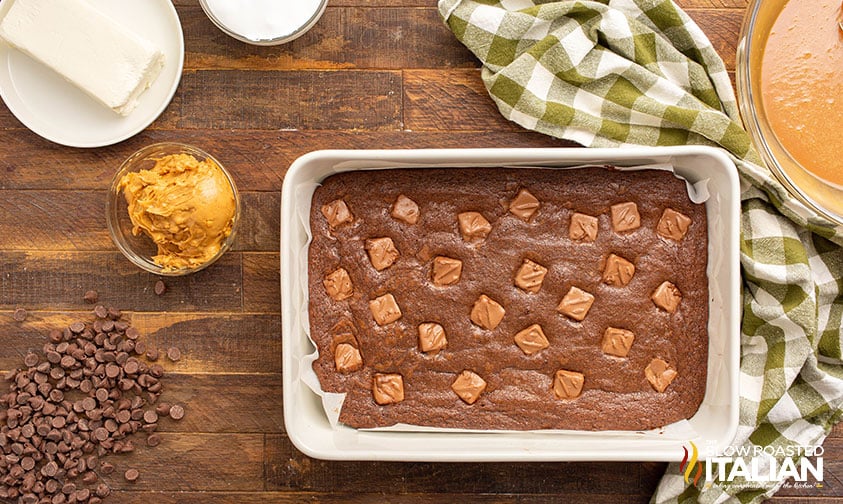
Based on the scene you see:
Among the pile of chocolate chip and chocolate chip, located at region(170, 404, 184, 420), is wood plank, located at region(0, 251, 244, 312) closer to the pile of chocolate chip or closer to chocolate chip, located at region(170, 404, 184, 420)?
the pile of chocolate chip

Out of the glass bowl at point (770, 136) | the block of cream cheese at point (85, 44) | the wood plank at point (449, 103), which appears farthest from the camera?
the wood plank at point (449, 103)

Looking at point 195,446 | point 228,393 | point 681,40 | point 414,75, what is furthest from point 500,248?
point 195,446

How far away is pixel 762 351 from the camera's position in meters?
2.23

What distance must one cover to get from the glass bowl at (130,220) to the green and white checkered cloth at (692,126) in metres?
0.94

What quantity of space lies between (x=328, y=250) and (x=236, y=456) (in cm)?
83

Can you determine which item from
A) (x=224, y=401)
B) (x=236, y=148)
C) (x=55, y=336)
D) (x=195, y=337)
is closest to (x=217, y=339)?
(x=195, y=337)

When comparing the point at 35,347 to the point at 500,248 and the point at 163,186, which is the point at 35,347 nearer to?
the point at 163,186

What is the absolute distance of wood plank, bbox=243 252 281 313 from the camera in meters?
2.36

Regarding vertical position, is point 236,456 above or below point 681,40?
below

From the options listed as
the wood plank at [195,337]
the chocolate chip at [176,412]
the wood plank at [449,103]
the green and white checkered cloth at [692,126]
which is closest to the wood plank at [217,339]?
the wood plank at [195,337]

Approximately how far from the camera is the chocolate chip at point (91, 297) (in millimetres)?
2357

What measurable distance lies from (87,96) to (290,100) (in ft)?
2.21

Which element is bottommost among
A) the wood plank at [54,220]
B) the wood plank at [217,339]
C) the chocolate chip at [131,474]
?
the chocolate chip at [131,474]

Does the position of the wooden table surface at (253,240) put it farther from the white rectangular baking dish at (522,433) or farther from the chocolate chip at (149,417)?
the white rectangular baking dish at (522,433)
